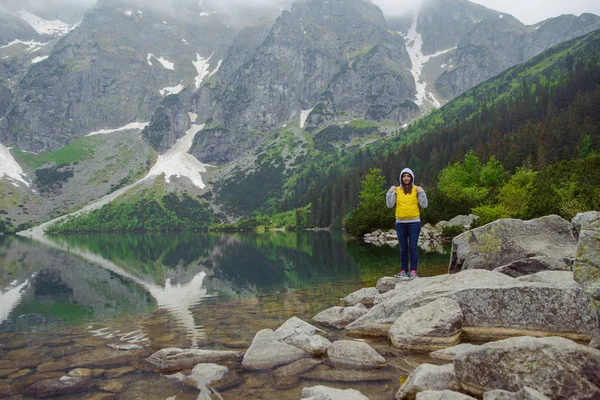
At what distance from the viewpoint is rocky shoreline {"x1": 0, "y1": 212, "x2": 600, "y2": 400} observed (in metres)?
5.48

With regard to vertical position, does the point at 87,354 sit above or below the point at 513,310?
below

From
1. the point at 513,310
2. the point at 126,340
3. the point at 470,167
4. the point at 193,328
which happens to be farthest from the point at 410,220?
the point at 470,167

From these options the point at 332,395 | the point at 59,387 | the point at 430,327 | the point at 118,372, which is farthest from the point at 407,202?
the point at 59,387

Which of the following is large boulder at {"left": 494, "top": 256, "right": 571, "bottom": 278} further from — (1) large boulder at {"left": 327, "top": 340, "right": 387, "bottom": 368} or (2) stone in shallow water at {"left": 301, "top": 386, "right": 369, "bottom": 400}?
(2) stone in shallow water at {"left": 301, "top": 386, "right": 369, "bottom": 400}

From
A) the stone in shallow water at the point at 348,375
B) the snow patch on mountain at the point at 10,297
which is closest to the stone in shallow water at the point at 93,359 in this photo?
the stone in shallow water at the point at 348,375

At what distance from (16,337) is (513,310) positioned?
16.0m

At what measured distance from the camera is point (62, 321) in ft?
51.5

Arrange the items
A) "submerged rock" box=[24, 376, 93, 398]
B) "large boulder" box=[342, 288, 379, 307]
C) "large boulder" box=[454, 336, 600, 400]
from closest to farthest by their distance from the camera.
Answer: "large boulder" box=[454, 336, 600, 400] < "submerged rock" box=[24, 376, 93, 398] < "large boulder" box=[342, 288, 379, 307]

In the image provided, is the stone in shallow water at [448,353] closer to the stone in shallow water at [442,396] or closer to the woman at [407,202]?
the stone in shallow water at [442,396]

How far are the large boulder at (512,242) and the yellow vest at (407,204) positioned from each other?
421 centimetres

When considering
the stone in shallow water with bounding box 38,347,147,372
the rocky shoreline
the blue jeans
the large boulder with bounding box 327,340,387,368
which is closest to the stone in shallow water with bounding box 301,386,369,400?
the rocky shoreline

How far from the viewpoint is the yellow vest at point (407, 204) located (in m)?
14.2

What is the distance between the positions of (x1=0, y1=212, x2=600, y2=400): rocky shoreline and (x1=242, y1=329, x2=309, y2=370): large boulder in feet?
0.09

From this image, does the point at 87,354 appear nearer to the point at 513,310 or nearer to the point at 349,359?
the point at 349,359
